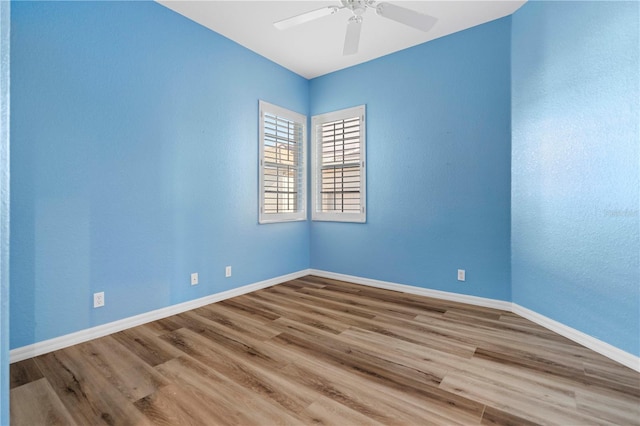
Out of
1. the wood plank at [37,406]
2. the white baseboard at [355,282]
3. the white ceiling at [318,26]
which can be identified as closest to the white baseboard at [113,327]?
the white baseboard at [355,282]

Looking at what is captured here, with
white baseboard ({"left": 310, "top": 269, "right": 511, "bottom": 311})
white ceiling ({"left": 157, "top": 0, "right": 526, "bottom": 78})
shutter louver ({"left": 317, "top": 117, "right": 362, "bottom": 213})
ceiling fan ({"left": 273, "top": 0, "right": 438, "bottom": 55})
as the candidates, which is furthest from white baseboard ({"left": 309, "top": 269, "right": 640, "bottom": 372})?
white ceiling ({"left": 157, "top": 0, "right": 526, "bottom": 78})

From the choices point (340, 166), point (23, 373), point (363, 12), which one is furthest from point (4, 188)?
point (340, 166)

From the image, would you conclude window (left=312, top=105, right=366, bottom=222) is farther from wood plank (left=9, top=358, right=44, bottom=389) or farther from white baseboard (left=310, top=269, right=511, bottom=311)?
wood plank (left=9, top=358, right=44, bottom=389)

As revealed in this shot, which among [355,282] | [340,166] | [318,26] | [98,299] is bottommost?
[355,282]

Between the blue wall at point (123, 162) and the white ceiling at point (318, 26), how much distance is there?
21 centimetres

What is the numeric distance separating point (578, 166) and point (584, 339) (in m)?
1.27

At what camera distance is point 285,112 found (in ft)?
13.4

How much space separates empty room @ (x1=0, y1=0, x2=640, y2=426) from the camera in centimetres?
174

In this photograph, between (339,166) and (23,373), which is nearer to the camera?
(23,373)

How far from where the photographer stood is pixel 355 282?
4.05 m

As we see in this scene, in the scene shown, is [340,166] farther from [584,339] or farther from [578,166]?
[584,339]

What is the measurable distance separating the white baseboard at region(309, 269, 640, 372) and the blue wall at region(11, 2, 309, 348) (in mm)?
1450

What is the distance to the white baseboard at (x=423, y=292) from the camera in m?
3.07

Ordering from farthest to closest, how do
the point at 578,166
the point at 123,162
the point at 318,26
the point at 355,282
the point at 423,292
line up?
1. the point at 355,282
2. the point at 423,292
3. the point at 318,26
4. the point at 123,162
5. the point at 578,166
